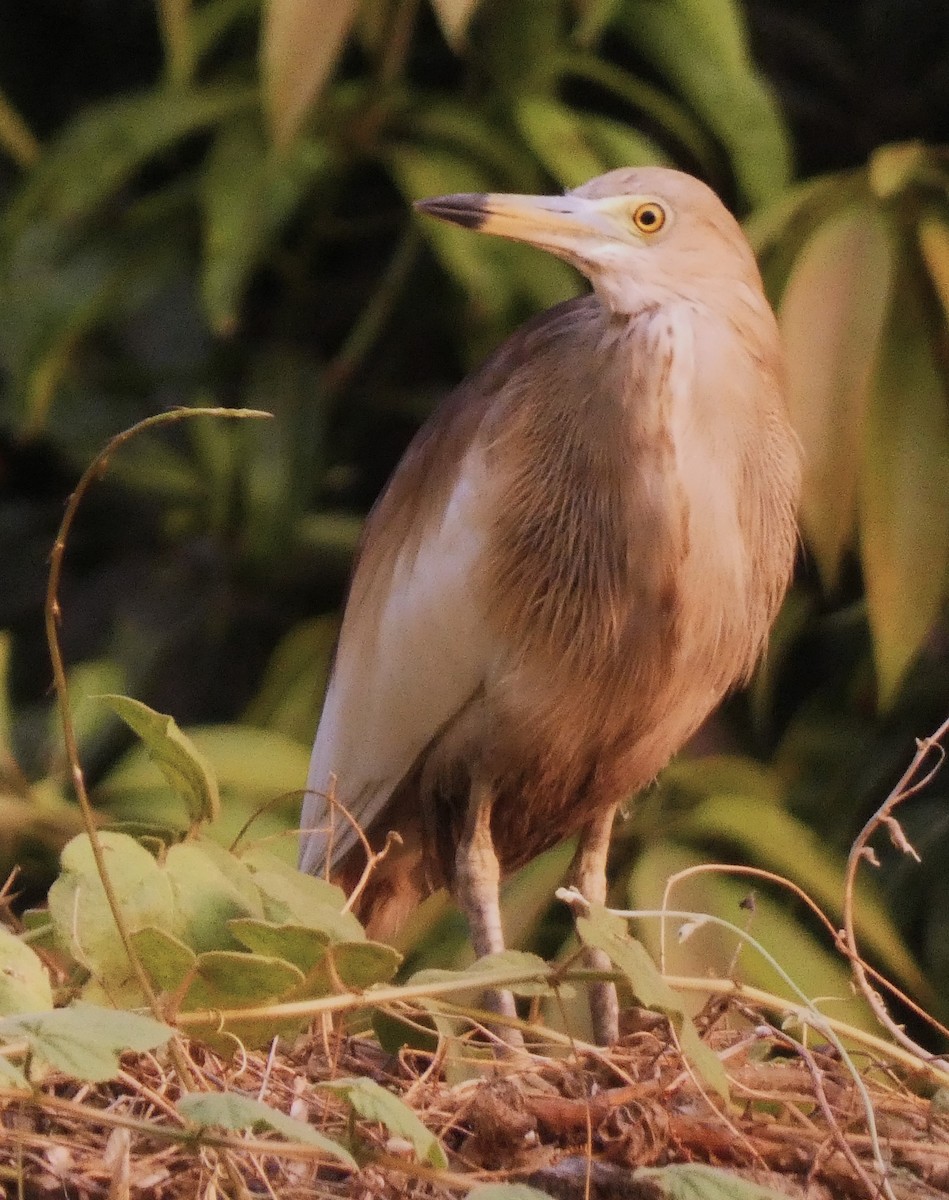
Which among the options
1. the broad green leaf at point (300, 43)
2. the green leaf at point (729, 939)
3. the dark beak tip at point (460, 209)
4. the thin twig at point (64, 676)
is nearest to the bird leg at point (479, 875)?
the green leaf at point (729, 939)

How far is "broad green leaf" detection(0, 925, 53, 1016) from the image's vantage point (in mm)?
809

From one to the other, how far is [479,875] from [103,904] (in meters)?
0.53

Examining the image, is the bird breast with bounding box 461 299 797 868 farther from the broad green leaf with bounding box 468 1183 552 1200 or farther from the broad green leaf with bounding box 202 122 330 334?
the broad green leaf with bounding box 202 122 330 334

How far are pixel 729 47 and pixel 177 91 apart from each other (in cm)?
67

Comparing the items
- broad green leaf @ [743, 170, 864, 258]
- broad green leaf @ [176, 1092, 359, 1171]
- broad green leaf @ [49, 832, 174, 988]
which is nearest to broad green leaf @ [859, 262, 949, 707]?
broad green leaf @ [743, 170, 864, 258]

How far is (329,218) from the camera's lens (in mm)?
2410

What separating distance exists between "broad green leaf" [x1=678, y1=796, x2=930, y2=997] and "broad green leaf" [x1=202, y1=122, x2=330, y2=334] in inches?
28.6

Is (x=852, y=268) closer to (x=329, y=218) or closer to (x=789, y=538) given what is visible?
(x=789, y=538)

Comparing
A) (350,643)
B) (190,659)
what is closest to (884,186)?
(350,643)

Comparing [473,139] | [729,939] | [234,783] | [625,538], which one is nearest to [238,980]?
[625,538]

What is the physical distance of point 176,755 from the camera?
92 centimetres

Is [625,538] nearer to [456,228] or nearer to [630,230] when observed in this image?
[630,230]

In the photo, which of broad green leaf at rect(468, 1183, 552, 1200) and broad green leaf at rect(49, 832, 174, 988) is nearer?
broad green leaf at rect(468, 1183, 552, 1200)

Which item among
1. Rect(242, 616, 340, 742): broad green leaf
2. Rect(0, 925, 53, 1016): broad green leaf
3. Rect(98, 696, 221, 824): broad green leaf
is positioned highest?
Rect(98, 696, 221, 824): broad green leaf
